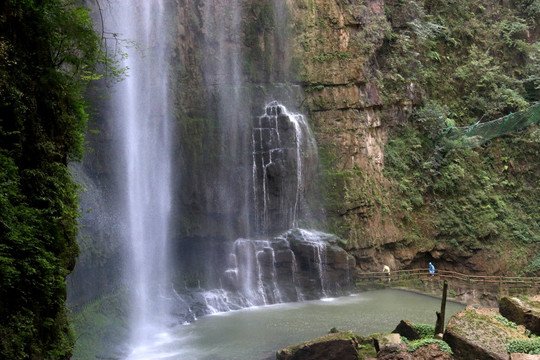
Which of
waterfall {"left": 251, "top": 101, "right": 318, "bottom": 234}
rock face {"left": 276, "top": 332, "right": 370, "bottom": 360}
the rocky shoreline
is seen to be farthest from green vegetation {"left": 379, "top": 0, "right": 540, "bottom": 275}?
rock face {"left": 276, "top": 332, "right": 370, "bottom": 360}

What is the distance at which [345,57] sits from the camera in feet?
77.4

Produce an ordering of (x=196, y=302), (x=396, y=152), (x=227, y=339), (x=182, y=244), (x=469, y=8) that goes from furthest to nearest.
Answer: (x=469, y=8), (x=396, y=152), (x=182, y=244), (x=196, y=302), (x=227, y=339)

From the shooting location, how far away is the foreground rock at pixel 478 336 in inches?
384

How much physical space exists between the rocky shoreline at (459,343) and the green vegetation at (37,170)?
557 cm

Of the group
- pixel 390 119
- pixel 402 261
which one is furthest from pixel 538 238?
pixel 390 119

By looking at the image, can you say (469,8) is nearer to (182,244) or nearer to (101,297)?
(182,244)

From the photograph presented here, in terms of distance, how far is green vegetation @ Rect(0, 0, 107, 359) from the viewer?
5.85m

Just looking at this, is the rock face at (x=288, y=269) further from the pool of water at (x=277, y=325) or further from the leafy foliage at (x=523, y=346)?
the leafy foliage at (x=523, y=346)

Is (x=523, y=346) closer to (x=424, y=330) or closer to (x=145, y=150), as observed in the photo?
(x=424, y=330)

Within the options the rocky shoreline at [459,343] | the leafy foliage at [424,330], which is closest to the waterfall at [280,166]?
the leafy foliage at [424,330]

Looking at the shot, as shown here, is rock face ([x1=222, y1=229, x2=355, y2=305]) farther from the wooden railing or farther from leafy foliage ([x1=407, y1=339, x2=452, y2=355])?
leafy foliage ([x1=407, y1=339, x2=452, y2=355])

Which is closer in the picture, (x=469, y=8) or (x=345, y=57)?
(x=345, y=57)

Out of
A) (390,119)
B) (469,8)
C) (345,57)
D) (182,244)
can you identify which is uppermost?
(469,8)

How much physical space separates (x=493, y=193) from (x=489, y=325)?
15.9 m
